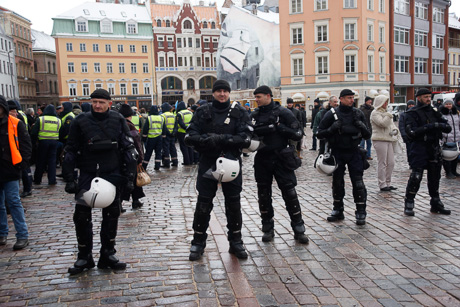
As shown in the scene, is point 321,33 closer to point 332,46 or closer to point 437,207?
point 332,46

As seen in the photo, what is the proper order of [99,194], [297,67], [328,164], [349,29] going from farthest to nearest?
1. [297,67]
2. [349,29]
3. [328,164]
4. [99,194]

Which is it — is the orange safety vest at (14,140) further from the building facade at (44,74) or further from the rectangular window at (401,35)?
the building facade at (44,74)

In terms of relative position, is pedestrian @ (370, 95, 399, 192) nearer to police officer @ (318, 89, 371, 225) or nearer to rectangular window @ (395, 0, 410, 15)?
police officer @ (318, 89, 371, 225)

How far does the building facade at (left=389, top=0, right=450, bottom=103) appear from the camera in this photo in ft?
159

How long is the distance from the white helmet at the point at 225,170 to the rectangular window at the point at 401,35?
4864 cm

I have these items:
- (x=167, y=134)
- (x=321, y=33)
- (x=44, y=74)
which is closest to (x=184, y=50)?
(x=44, y=74)

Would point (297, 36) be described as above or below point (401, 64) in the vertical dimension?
above

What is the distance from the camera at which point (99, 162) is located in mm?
4832

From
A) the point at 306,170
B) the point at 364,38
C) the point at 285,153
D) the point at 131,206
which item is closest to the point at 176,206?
the point at 131,206

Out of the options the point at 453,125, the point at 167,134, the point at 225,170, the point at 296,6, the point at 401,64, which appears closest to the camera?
the point at 225,170

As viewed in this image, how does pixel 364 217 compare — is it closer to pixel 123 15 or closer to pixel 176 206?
pixel 176 206

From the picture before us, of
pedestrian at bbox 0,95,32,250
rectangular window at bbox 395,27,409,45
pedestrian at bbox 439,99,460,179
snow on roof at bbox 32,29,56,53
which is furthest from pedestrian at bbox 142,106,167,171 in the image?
snow on roof at bbox 32,29,56,53

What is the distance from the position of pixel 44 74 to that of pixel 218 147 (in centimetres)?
7081

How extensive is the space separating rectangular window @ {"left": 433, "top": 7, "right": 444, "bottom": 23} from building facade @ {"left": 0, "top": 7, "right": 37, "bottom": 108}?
53.0 meters
